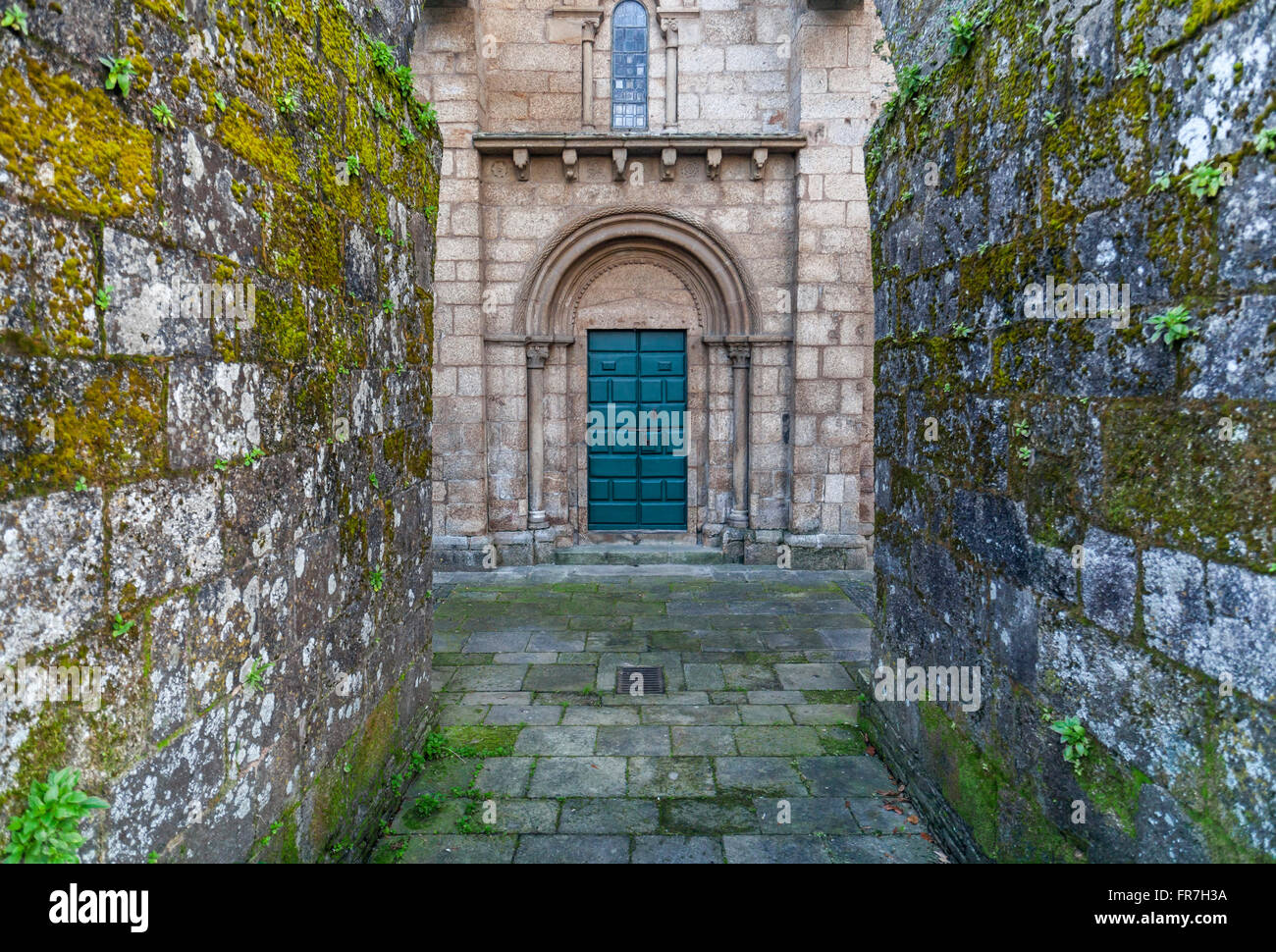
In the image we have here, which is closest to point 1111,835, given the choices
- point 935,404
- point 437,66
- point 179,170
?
point 935,404

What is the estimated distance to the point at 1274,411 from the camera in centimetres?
155

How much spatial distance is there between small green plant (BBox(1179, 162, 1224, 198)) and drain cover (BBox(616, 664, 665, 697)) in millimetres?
3798

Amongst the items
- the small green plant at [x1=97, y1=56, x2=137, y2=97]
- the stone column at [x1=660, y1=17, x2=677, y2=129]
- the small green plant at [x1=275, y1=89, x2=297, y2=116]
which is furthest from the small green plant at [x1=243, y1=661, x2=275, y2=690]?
the stone column at [x1=660, y1=17, x2=677, y2=129]

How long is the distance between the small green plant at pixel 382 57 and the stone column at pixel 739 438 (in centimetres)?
550

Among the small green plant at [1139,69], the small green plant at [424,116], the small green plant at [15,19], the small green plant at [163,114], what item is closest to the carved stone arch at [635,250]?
the small green plant at [424,116]

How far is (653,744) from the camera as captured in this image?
3951mm

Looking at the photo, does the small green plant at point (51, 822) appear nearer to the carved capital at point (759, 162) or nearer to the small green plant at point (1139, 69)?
the small green plant at point (1139, 69)

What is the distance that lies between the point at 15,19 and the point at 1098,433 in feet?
8.69

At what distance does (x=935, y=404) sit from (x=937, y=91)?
1328 mm

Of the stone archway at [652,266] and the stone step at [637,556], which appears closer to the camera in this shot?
the stone archway at [652,266]

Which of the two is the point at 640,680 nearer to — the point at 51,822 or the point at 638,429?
the point at 51,822

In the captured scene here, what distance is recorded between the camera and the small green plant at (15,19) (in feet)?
4.17

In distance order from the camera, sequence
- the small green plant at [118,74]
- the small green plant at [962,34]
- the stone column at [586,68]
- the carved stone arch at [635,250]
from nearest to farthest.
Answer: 1. the small green plant at [118,74]
2. the small green plant at [962,34]
3. the carved stone arch at [635,250]
4. the stone column at [586,68]

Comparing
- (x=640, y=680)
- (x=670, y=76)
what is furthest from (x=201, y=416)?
(x=670, y=76)
